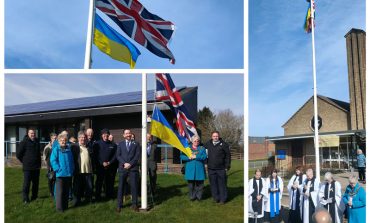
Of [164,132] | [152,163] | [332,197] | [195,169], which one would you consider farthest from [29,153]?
[332,197]

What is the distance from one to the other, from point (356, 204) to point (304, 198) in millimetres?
622

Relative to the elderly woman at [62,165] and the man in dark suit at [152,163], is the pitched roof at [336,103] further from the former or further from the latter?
the elderly woman at [62,165]

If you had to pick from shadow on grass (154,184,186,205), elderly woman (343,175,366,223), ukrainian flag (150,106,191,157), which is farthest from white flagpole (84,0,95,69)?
elderly woman (343,175,366,223)

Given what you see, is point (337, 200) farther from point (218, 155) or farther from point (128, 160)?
point (128, 160)

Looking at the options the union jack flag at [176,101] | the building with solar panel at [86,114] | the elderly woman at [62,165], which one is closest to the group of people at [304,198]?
the union jack flag at [176,101]

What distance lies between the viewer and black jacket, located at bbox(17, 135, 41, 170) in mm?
4867

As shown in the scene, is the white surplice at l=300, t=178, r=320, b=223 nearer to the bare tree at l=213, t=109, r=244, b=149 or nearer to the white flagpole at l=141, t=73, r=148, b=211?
the bare tree at l=213, t=109, r=244, b=149

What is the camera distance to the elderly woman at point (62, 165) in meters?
4.62

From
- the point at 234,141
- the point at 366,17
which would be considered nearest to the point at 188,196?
the point at 234,141

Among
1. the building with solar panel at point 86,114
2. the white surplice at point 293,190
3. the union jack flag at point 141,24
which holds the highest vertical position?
the union jack flag at point 141,24

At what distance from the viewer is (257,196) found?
4.50m

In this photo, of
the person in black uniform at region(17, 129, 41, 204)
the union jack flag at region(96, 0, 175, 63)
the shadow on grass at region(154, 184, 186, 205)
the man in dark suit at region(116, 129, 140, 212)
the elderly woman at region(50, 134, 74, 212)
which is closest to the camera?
the union jack flag at region(96, 0, 175, 63)

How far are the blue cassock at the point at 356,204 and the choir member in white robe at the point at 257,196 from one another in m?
1.04

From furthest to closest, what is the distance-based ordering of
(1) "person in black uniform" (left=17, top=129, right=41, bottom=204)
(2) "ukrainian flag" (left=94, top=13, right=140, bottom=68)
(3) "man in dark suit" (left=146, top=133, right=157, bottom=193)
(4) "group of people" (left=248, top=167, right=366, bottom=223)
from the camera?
(3) "man in dark suit" (left=146, top=133, right=157, bottom=193), (1) "person in black uniform" (left=17, top=129, right=41, bottom=204), (4) "group of people" (left=248, top=167, right=366, bottom=223), (2) "ukrainian flag" (left=94, top=13, right=140, bottom=68)
